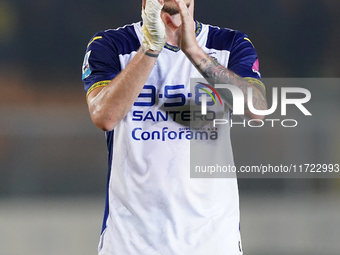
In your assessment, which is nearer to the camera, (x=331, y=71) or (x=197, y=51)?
(x=197, y=51)

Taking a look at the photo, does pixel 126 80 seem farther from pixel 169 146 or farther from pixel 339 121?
pixel 339 121

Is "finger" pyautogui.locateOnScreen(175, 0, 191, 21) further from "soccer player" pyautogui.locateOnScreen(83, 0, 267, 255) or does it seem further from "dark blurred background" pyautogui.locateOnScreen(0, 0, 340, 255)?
"dark blurred background" pyautogui.locateOnScreen(0, 0, 340, 255)

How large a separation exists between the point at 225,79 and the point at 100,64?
35 cm

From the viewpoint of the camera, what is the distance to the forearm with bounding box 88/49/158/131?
1012 mm

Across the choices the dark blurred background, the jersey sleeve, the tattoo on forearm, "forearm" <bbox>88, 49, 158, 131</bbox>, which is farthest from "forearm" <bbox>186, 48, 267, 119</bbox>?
the dark blurred background

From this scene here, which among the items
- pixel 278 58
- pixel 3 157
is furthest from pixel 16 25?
pixel 278 58

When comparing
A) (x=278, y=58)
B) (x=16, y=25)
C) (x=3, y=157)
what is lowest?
(x=3, y=157)

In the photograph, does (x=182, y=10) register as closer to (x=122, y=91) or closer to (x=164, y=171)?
(x=122, y=91)

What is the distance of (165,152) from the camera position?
1127 mm

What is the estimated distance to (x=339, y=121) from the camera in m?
3.17

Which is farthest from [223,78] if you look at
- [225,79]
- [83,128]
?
[83,128]

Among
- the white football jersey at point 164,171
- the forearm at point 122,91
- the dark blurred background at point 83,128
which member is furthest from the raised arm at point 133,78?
the dark blurred background at point 83,128

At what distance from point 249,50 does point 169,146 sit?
14.7 inches

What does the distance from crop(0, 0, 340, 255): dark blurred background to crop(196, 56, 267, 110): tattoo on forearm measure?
1.62 meters
